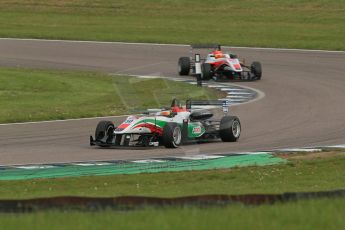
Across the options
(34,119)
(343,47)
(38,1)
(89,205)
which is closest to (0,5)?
(38,1)

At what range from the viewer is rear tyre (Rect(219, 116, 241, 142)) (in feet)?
65.8

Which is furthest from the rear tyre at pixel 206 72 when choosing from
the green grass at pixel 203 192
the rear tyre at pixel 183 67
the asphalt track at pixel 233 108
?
the green grass at pixel 203 192

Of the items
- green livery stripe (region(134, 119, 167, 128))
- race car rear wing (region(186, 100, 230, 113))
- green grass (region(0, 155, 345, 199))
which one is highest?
race car rear wing (region(186, 100, 230, 113))

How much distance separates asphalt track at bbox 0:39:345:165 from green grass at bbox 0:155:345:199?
2.68 m

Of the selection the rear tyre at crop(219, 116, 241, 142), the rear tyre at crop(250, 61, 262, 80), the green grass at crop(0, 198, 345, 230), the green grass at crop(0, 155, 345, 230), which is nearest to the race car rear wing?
the rear tyre at crop(219, 116, 241, 142)

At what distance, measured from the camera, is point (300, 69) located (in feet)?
118

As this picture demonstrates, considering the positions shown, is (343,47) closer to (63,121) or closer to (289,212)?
(63,121)

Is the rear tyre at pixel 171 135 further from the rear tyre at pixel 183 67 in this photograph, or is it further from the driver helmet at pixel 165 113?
the rear tyre at pixel 183 67

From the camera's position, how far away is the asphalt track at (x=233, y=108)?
1903 cm

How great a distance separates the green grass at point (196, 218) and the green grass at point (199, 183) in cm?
254

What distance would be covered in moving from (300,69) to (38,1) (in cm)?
2686

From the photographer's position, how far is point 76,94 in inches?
1141

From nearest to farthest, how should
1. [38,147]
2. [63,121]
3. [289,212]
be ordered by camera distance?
[289,212] → [38,147] → [63,121]

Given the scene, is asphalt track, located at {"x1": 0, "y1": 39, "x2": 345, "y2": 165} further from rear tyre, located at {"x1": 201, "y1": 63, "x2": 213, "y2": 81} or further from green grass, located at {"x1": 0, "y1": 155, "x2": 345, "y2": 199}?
green grass, located at {"x1": 0, "y1": 155, "x2": 345, "y2": 199}
